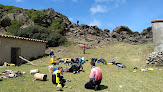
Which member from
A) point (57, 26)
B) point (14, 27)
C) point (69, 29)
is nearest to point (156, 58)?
point (57, 26)

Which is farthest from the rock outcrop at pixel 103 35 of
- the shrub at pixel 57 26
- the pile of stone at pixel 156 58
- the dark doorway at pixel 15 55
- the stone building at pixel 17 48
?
the pile of stone at pixel 156 58

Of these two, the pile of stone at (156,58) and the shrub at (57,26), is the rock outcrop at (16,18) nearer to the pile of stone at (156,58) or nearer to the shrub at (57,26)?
the shrub at (57,26)

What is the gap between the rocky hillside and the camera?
34281mm

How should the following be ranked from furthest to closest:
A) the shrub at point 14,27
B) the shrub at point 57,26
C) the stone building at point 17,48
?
the shrub at point 57,26 → the shrub at point 14,27 → the stone building at point 17,48

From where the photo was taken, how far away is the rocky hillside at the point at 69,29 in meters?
34.3

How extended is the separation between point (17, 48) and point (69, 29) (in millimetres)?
25814

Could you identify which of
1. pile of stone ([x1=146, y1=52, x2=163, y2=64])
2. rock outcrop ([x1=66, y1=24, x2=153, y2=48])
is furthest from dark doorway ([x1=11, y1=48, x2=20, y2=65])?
rock outcrop ([x1=66, y1=24, x2=153, y2=48])

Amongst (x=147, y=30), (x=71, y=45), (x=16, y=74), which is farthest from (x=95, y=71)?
(x=147, y=30)

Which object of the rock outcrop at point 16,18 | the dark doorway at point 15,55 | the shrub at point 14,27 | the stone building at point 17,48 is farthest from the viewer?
the rock outcrop at point 16,18

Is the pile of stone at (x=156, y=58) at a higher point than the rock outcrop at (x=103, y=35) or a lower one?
lower

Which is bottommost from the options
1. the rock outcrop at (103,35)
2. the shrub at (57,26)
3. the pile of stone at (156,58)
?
the pile of stone at (156,58)

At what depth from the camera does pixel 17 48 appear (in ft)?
55.5

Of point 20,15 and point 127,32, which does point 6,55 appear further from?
point 127,32

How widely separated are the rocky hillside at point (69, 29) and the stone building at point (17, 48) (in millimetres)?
14600
